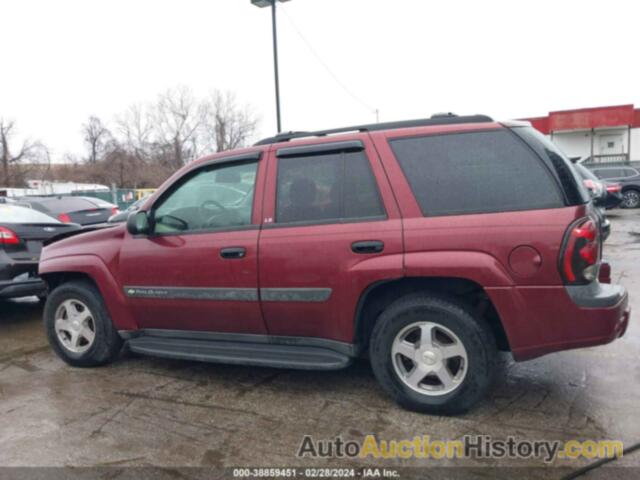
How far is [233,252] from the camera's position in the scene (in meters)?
3.54

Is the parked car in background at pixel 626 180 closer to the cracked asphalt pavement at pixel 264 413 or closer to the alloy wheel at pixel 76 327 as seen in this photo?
the cracked asphalt pavement at pixel 264 413

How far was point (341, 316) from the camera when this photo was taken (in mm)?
3295

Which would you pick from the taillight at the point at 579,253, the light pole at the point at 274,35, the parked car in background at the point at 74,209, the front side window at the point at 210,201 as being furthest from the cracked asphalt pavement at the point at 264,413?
the light pole at the point at 274,35

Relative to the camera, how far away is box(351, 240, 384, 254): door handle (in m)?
3.14

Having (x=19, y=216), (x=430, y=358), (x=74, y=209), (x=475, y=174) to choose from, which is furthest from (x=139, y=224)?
(x=74, y=209)

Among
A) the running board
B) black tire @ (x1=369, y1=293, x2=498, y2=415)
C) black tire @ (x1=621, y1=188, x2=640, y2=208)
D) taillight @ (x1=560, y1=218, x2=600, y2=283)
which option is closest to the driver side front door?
the running board

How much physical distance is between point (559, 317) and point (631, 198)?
19.1m

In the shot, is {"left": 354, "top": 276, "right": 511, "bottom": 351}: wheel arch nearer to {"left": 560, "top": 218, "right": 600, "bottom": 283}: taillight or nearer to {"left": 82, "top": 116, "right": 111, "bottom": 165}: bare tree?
{"left": 560, "top": 218, "right": 600, "bottom": 283}: taillight

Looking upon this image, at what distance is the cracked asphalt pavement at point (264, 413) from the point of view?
2.80 metres

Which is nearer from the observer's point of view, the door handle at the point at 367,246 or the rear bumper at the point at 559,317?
the rear bumper at the point at 559,317

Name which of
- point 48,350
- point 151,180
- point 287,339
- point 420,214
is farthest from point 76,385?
point 151,180

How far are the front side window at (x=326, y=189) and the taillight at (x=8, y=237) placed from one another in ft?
12.2

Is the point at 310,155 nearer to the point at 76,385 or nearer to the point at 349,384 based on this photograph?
the point at 349,384

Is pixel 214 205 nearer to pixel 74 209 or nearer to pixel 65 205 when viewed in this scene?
pixel 74 209
